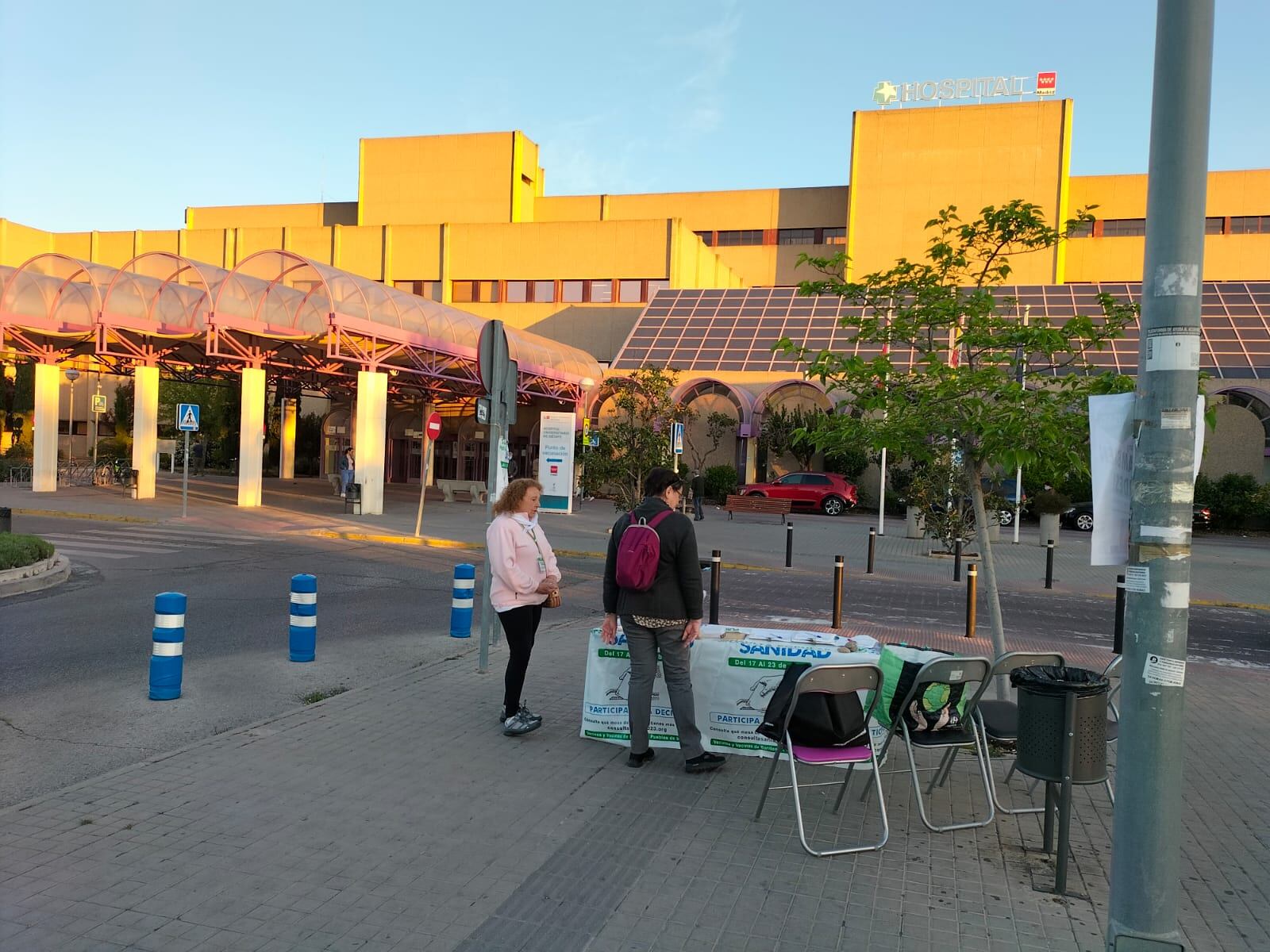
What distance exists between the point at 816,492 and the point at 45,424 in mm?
24375

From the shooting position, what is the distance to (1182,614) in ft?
10.4

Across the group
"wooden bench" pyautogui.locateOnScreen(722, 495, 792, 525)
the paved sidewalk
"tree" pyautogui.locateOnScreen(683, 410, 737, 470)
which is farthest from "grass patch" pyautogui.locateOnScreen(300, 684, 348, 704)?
"tree" pyautogui.locateOnScreen(683, 410, 737, 470)

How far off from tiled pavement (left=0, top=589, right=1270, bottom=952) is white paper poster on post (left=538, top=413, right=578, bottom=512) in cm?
1927

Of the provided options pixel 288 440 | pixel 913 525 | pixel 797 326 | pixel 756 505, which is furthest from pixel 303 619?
pixel 288 440

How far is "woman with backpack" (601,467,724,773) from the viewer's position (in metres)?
5.32

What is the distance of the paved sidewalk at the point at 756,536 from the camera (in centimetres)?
1703

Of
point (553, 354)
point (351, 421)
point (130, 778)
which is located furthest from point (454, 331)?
point (130, 778)

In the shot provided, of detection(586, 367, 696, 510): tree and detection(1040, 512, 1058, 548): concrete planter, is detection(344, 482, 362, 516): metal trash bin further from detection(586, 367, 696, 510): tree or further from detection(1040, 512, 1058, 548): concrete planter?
detection(1040, 512, 1058, 548): concrete planter

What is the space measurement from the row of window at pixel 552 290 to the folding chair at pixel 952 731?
136ft

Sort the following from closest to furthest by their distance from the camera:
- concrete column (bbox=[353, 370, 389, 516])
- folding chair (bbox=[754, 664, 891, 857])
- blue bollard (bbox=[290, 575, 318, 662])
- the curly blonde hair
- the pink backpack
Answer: folding chair (bbox=[754, 664, 891, 857]) → the pink backpack → the curly blonde hair → blue bollard (bbox=[290, 575, 318, 662]) → concrete column (bbox=[353, 370, 389, 516])

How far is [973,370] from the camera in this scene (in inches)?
253

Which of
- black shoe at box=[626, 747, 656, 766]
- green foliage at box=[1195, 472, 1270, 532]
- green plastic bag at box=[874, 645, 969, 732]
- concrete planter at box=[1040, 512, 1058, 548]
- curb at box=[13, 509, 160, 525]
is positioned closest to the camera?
green plastic bag at box=[874, 645, 969, 732]

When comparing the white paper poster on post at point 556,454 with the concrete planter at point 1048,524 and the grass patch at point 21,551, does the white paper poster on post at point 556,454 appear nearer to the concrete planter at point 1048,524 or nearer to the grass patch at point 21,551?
the concrete planter at point 1048,524

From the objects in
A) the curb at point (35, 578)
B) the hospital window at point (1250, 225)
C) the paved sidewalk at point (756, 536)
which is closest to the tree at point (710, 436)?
the paved sidewalk at point (756, 536)
